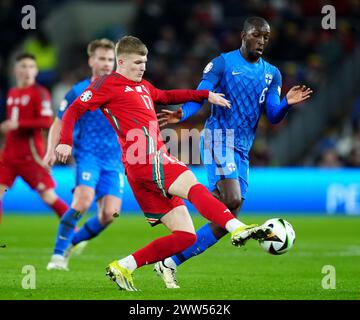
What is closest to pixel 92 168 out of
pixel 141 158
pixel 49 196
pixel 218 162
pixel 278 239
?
pixel 49 196

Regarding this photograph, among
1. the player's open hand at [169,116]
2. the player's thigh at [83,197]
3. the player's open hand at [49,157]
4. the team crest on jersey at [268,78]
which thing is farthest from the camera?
the player's thigh at [83,197]

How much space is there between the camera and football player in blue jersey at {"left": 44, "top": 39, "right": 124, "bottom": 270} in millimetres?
10406

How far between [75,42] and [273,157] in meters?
7.02

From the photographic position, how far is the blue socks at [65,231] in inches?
408

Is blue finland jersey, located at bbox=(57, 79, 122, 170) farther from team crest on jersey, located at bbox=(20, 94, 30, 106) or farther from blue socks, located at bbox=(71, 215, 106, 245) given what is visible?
team crest on jersey, located at bbox=(20, 94, 30, 106)

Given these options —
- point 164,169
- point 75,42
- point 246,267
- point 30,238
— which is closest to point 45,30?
point 75,42

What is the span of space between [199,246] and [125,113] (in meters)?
1.52

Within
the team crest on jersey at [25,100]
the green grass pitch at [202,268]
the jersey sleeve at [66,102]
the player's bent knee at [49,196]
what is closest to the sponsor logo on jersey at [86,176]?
the jersey sleeve at [66,102]

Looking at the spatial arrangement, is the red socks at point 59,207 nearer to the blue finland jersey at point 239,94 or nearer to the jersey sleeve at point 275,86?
the blue finland jersey at point 239,94

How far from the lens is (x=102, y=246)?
43.5 ft

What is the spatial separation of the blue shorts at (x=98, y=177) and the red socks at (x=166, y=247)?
2.84m

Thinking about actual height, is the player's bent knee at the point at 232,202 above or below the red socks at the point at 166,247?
above

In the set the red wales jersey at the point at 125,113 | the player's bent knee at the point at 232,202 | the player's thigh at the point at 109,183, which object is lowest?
the player's bent knee at the point at 232,202

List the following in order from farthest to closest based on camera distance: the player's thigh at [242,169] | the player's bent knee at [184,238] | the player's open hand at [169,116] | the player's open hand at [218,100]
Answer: the player's thigh at [242,169]
the player's open hand at [169,116]
the player's open hand at [218,100]
the player's bent knee at [184,238]
